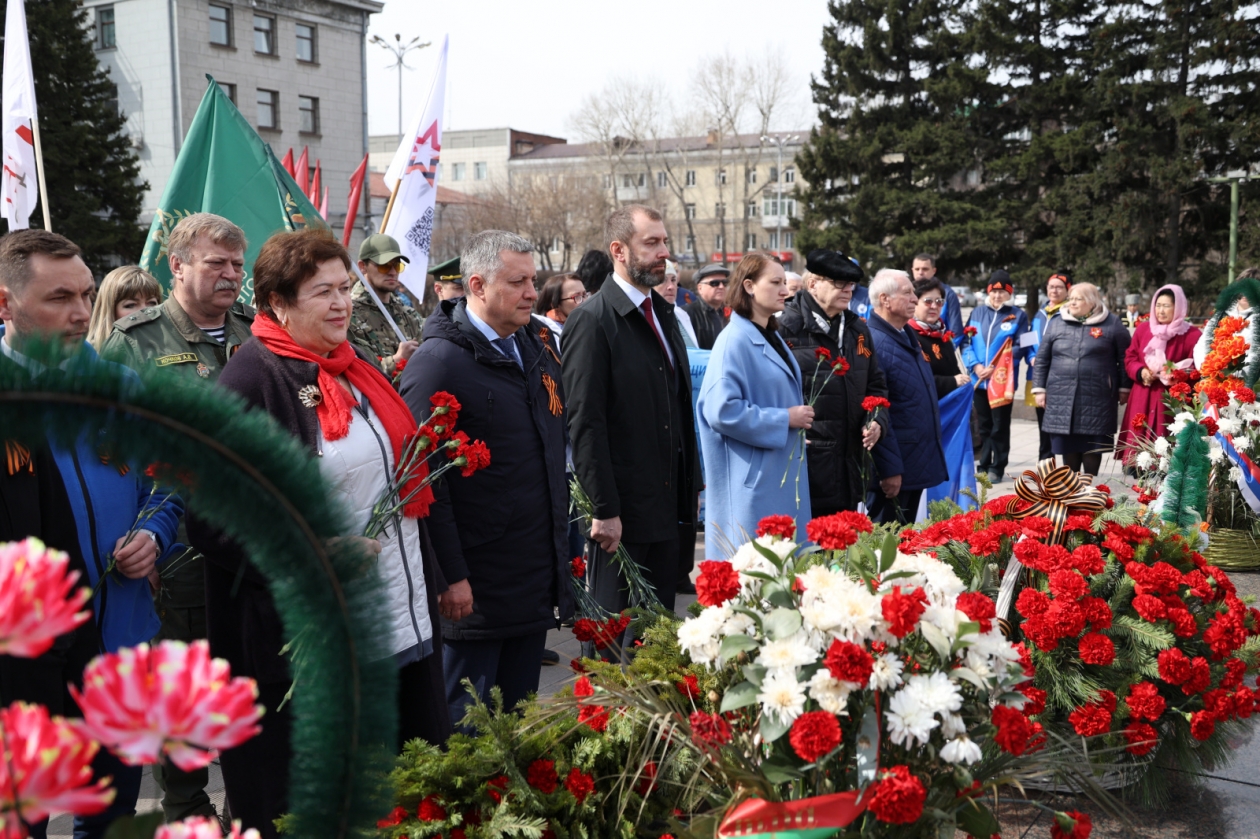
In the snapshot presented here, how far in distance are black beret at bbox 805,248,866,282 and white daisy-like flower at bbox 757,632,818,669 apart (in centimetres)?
392

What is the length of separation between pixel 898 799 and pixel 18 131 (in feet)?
23.4

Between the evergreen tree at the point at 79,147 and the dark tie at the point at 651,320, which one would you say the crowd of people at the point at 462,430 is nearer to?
the dark tie at the point at 651,320

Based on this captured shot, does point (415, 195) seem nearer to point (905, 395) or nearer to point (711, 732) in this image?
point (905, 395)

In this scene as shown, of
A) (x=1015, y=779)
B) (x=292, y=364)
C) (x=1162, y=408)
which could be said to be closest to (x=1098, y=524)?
(x=1015, y=779)

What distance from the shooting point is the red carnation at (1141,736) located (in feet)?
9.56

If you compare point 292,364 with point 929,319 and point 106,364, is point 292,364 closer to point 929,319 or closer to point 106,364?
point 106,364

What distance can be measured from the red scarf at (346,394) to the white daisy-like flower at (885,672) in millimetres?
1395

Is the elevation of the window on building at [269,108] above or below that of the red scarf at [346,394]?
above

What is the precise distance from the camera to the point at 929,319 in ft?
27.0

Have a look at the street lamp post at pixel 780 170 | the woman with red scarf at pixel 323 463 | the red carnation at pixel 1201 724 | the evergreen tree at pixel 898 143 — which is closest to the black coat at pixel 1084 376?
the red carnation at pixel 1201 724

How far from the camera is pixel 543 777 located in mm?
2287

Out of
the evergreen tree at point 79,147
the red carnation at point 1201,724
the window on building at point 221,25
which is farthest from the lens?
the window on building at point 221,25

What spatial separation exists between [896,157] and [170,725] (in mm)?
41946

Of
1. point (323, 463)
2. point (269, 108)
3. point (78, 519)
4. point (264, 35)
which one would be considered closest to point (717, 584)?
point (323, 463)
